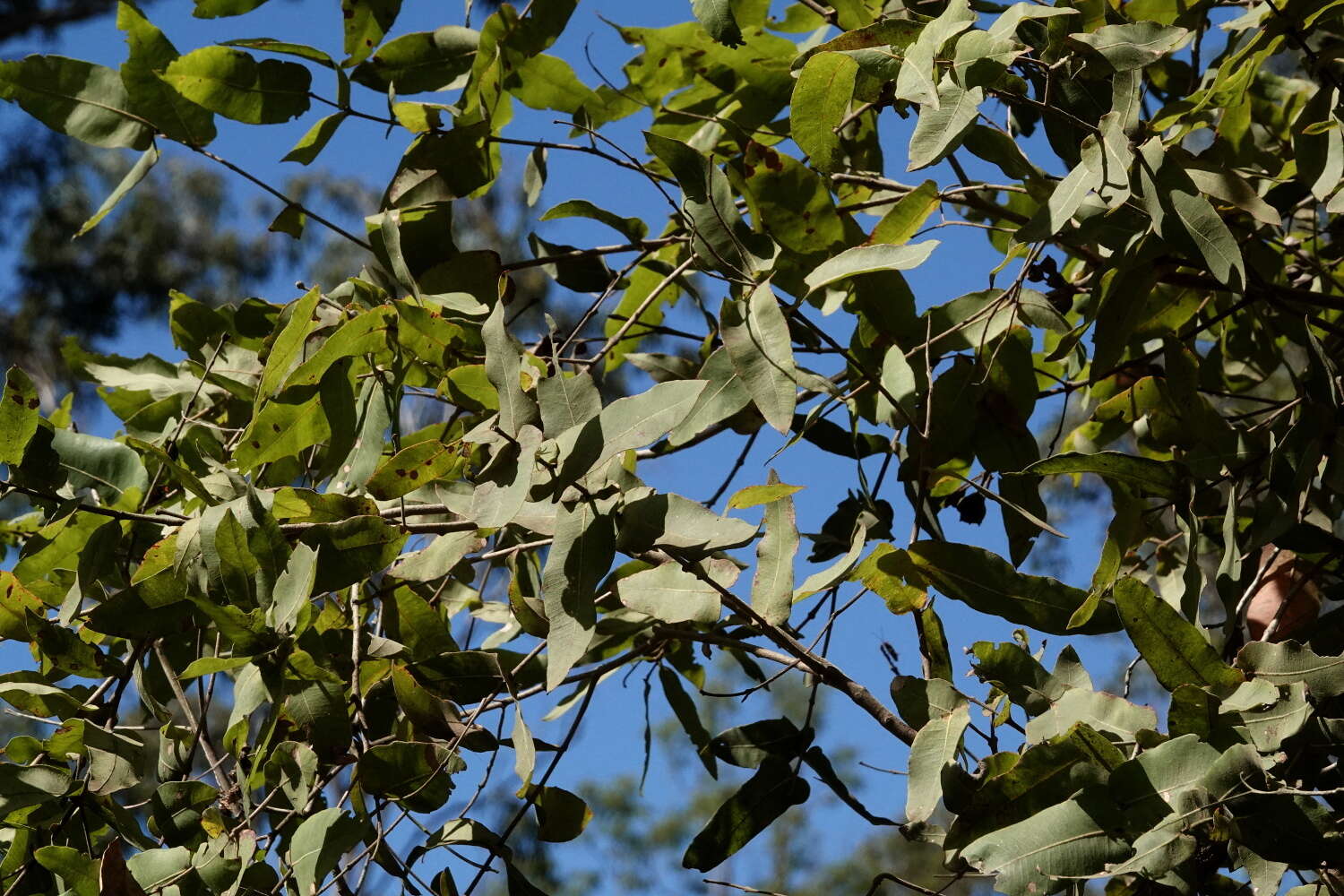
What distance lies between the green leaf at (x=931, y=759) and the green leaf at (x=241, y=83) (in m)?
0.81

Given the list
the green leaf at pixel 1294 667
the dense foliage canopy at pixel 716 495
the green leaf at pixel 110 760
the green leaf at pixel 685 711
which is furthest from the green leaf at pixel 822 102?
the green leaf at pixel 110 760

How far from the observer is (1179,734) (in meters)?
0.71

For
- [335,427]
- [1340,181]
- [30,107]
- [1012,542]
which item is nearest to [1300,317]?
[1340,181]

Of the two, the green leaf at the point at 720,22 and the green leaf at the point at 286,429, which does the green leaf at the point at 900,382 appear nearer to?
the green leaf at the point at 720,22

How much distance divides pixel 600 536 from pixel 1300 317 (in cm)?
58

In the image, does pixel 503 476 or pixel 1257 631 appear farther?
pixel 1257 631

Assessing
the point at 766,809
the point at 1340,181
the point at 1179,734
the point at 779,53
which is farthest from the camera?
the point at 779,53

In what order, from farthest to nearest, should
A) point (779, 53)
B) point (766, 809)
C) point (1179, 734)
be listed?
point (779, 53)
point (766, 809)
point (1179, 734)

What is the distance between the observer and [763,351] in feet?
2.61

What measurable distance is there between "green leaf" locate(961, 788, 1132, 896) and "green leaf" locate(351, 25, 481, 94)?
83cm

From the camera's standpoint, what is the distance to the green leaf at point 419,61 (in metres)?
1.15

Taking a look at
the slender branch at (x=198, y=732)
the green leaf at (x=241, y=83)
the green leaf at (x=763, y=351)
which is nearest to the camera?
the green leaf at (x=763, y=351)

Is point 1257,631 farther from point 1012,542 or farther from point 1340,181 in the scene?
point 1340,181

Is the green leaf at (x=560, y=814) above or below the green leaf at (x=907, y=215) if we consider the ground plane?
below
